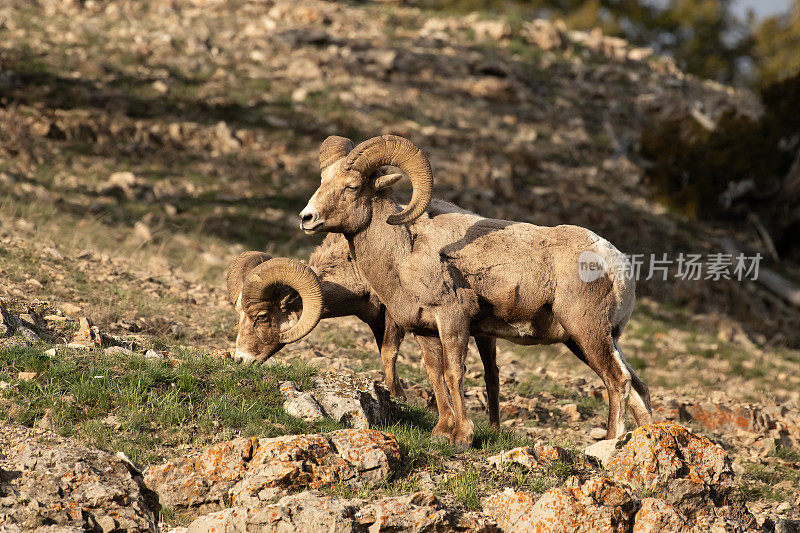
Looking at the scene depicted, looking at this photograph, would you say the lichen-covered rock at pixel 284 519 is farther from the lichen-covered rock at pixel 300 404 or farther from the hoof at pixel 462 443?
the hoof at pixel 462 443

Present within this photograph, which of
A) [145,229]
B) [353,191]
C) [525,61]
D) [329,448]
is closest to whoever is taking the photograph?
[329,448]

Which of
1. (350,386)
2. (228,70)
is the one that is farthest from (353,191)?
(228,70)

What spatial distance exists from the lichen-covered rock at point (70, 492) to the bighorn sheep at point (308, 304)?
292 centimetres

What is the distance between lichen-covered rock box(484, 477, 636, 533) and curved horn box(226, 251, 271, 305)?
431 cm

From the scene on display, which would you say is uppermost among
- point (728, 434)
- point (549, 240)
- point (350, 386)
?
point (549, 240)

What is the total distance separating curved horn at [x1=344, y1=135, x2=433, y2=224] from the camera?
8.02m

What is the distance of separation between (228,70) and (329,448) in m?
21.2

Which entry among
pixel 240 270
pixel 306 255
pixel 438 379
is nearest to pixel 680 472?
pixel 438 379

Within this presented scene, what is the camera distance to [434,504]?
247 inches

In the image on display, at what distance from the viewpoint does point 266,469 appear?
647 centimetres

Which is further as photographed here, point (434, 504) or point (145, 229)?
point (145, 229)

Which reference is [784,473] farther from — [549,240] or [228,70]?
[228,70]

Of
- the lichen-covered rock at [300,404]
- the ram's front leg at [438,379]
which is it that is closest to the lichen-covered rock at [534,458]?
the ram's front leg at [438,379]

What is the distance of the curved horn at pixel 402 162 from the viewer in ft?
26.3
